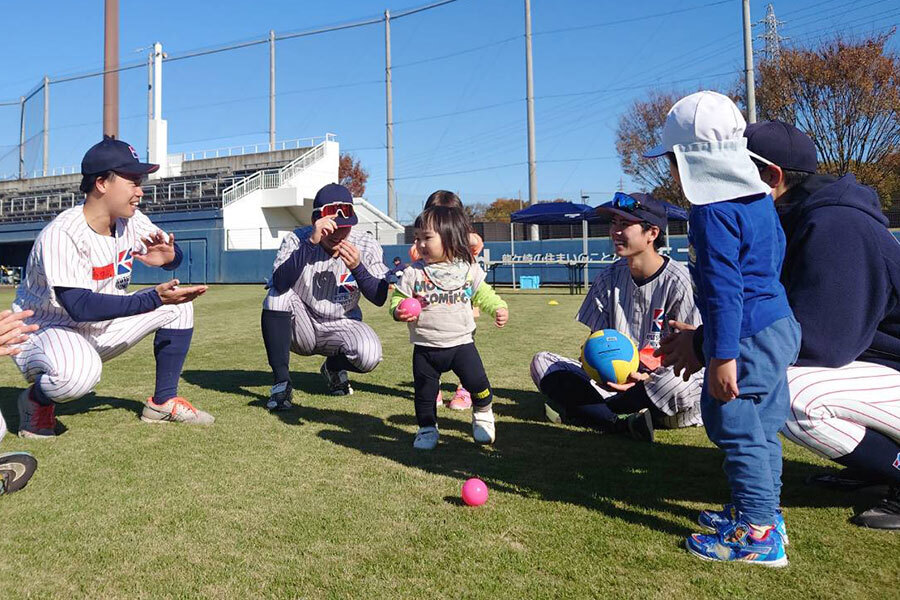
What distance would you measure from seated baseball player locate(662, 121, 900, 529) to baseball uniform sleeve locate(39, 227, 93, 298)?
364 centimetres

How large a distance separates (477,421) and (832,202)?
2.32 metres

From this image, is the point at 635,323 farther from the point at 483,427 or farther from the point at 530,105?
the point at 530,105

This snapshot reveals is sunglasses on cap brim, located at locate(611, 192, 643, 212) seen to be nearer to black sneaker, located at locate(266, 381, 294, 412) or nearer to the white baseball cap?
the white baseball cap

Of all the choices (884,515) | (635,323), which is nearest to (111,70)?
(635,323)

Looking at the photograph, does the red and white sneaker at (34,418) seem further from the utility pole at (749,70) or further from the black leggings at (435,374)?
the utility pole at (749,70)

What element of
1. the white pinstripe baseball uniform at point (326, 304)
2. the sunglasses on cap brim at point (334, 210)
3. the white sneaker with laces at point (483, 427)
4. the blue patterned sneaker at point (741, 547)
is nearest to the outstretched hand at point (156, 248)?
the white pinstripe baseball uniform at point (326, 304)

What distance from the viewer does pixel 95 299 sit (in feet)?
14.2

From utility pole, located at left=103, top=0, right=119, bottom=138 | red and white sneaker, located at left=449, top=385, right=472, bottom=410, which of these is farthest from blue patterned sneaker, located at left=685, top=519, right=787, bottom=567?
utility pole, located at left=103, top=0, right=119, bottom=138

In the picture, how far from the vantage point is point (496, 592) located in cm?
231

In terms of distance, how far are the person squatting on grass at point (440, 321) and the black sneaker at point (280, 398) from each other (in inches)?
58.4

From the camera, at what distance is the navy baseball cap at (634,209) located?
4162 millimetres

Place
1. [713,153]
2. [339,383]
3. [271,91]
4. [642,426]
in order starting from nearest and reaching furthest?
[713,153] < [642,426] < [339,383] < [271,91]

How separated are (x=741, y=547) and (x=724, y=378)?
0.65 metres

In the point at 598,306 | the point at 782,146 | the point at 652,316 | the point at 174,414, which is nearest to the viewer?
the point at 782,146
